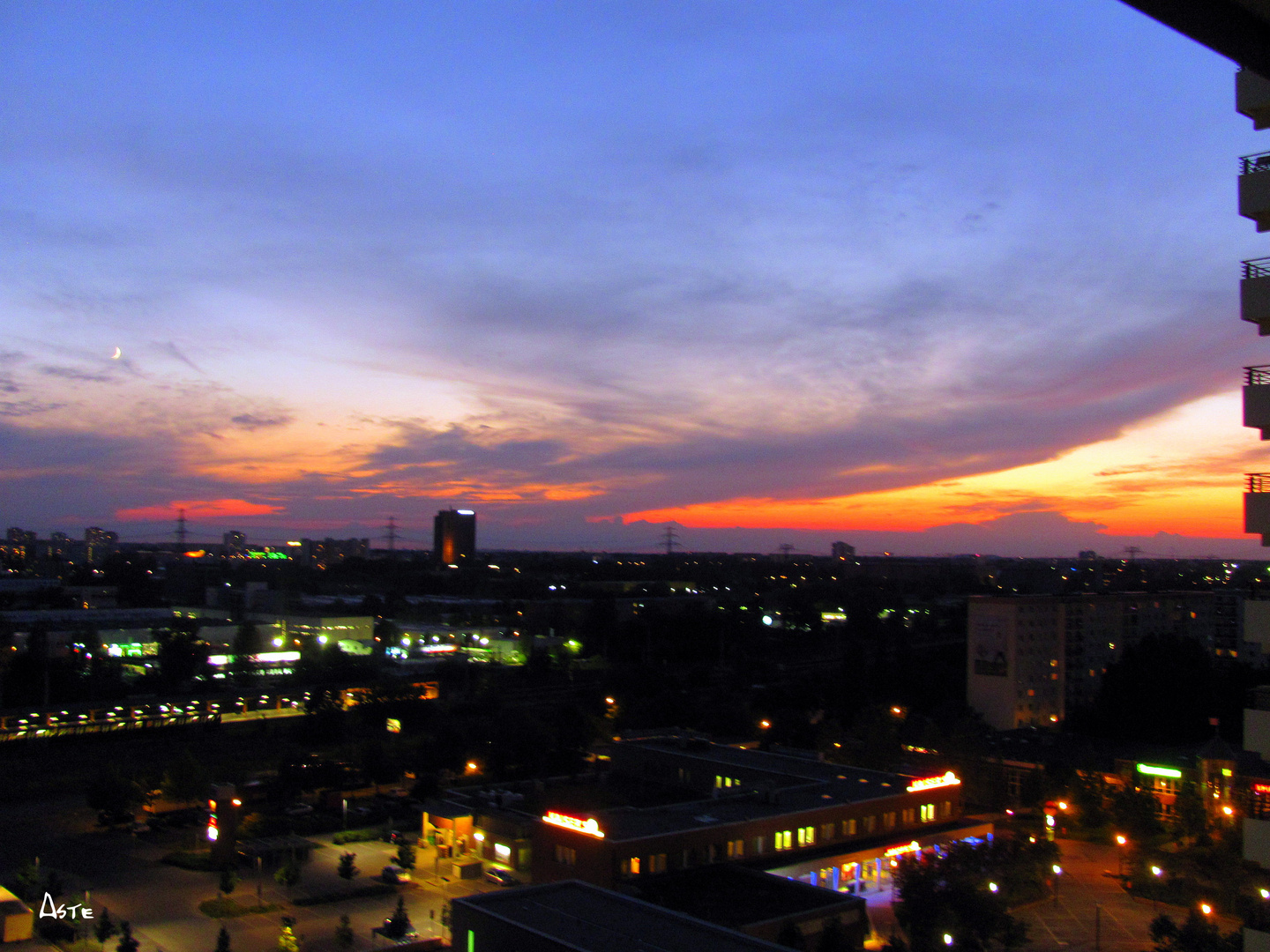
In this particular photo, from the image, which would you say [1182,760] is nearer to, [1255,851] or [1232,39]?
[1255,851]

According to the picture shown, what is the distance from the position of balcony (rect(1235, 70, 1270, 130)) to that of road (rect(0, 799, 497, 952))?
25.9 feet

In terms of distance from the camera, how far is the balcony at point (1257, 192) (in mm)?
2095

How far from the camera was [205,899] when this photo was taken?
8648mm

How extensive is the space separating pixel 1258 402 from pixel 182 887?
9.82 meters

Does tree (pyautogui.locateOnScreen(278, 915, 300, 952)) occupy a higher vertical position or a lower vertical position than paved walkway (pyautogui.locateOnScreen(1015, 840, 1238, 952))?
higher

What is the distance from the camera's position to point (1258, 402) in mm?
2047

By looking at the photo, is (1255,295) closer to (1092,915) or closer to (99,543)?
(1092,915)

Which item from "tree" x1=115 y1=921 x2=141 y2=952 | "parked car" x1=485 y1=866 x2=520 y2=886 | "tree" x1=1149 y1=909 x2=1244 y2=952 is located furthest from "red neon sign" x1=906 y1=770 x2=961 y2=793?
"tree" x1=115 y1=921 x2=141 y2=952

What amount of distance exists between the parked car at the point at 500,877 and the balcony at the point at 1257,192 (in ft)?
28.8

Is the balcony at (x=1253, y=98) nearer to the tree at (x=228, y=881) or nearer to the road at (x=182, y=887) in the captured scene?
the road at (x=182, y=887)

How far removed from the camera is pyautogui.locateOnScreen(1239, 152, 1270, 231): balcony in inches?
82.5

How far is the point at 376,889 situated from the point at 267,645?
16.3 metres

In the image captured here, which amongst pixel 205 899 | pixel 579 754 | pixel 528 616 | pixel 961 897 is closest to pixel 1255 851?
pixel 961 897

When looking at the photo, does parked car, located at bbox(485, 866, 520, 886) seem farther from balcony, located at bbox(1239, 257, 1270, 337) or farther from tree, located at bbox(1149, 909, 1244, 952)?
balcony, located at bbox(1239, 257, 1270, 337)
